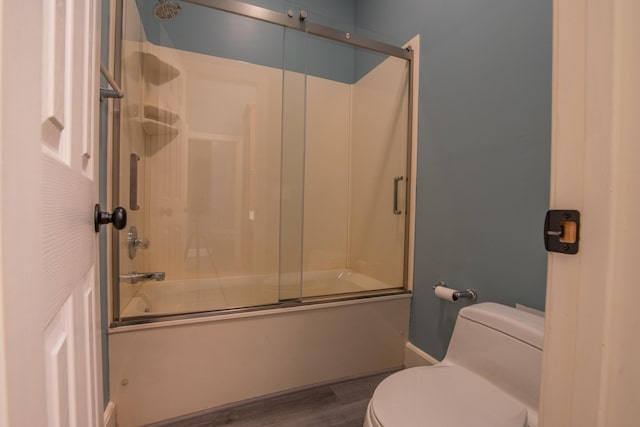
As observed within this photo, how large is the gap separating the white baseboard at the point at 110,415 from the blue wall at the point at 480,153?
65.7 inches

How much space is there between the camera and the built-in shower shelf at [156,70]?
178 centimetres

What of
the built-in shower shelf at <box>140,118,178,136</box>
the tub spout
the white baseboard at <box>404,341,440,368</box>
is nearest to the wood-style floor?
the white baseboard at <box>404,341,440,368</box>

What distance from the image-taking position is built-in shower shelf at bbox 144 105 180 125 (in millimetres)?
1792

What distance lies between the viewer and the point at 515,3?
1.24 m

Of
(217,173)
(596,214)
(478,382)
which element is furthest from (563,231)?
(217,173)

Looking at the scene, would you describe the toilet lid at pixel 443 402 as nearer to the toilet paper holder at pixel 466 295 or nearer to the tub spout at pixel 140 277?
the toilet paper holder at pixel 466 295

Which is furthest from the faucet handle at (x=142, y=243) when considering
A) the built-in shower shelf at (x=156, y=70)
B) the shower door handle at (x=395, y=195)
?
the shower door handle at (x=395, y=195)

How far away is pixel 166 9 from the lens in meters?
1.77

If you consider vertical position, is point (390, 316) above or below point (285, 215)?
below

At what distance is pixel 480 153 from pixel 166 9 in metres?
2.14

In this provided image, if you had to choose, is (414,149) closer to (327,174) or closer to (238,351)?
(327,174)

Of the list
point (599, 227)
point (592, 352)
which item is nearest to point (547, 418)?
point (592, 352)

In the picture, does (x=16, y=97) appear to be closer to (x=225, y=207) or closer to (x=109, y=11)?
(x=109, y=11)

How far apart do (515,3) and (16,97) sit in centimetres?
176
